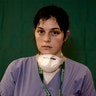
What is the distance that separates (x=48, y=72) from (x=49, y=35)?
22 centimetres

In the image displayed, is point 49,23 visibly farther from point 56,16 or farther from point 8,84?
point 8,84

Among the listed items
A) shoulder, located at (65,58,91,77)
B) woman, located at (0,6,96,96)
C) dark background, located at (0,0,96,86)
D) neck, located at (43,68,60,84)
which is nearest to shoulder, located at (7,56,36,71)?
woman, located at (0,6,96,96)

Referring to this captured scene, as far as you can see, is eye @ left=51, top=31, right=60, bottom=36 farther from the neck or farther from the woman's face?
the neck

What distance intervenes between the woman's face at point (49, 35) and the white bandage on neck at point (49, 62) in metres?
0.03

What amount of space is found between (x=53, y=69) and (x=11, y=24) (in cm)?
62

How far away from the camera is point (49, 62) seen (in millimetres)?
1210

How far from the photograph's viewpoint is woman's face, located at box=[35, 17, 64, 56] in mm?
1197

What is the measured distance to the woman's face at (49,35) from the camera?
1197 mm

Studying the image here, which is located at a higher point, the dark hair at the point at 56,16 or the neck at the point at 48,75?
A: the dark hair at the point at 56,16

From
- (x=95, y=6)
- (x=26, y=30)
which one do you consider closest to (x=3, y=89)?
(x=26, y=30)

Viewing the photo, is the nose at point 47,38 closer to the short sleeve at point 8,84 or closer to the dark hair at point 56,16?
the dark hair at point 56,16

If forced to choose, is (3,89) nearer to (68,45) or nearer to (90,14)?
(68,45)

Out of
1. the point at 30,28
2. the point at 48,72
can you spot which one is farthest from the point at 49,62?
the point at 30,28

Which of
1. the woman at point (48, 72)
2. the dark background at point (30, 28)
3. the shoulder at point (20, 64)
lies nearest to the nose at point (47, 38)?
the woman at point (48, 72)
